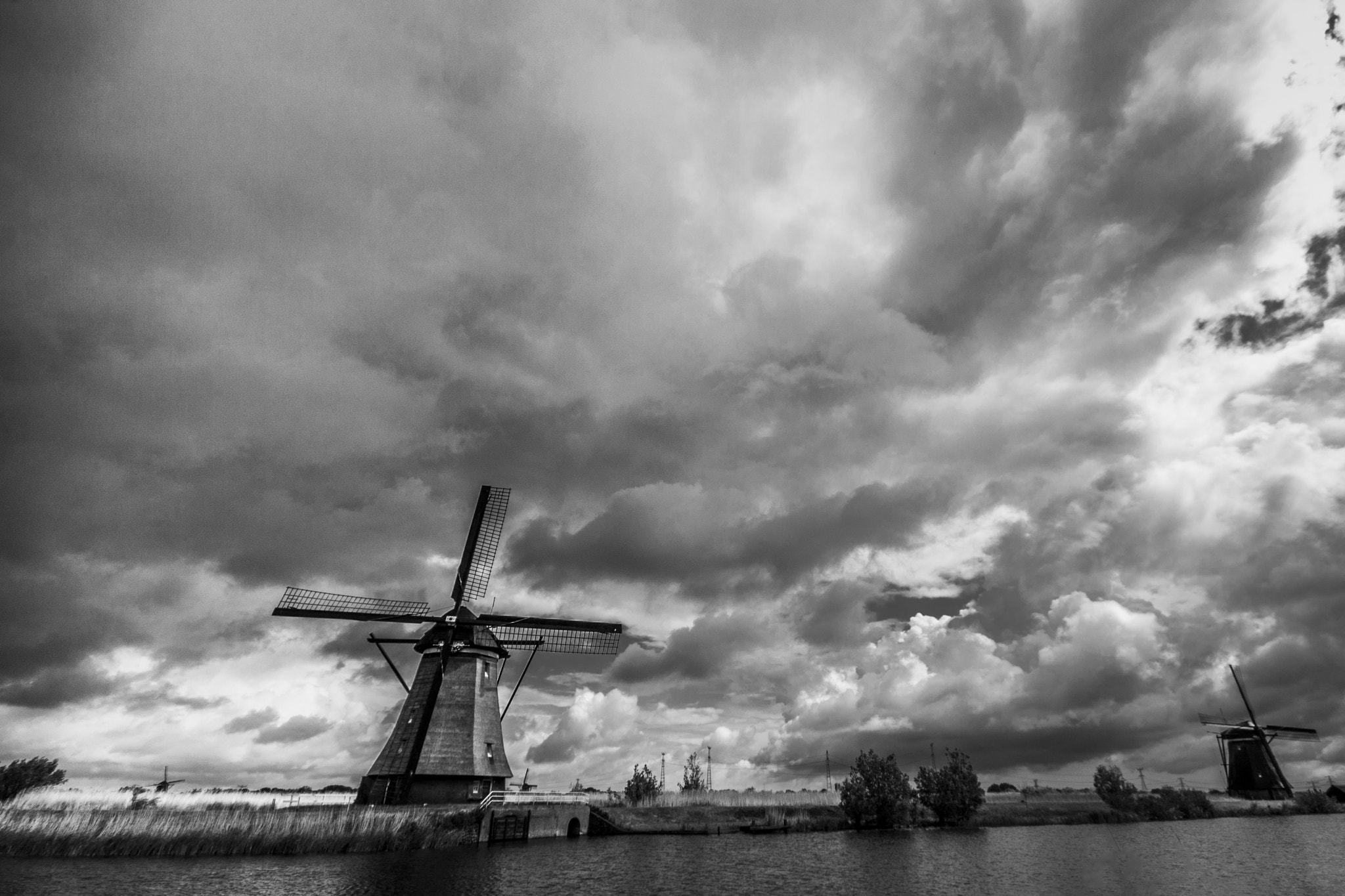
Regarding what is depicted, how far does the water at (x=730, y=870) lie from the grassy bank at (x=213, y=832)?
1.35m

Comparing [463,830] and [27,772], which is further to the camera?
[27,772]

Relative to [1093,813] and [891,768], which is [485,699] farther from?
[1093,813]

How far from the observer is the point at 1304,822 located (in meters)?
87.8

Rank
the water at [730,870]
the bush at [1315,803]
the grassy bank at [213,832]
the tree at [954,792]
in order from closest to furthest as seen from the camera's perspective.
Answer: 1. the water at [730,870]
2. the grassy bank at [213,832]
3. the tree at [954,792]
4. the bush at [1315,803]

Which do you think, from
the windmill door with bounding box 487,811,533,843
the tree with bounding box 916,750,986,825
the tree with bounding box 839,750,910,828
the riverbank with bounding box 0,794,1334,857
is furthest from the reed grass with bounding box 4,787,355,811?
the tree with bounding box 916,750,986,825

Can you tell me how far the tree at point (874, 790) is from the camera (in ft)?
226

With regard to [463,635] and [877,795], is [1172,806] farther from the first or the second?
[463,635]

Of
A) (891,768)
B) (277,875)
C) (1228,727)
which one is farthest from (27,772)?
(1228,727)

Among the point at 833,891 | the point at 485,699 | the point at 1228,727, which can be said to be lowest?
the point at 833,891

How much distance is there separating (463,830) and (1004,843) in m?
42.9

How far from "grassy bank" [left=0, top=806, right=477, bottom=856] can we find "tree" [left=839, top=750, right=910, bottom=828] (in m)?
41.4

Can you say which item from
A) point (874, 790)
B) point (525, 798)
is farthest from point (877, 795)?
point (525, 798)

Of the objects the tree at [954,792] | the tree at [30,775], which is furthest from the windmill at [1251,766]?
the tree at [30,775]

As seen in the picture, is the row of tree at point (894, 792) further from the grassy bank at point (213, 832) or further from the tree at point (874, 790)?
the grassy bank at point (213, 832)
